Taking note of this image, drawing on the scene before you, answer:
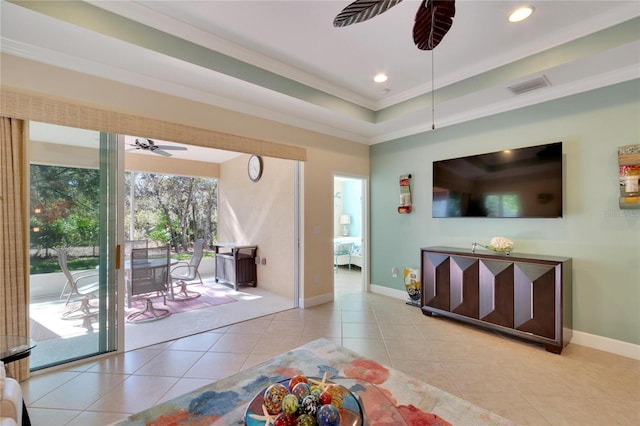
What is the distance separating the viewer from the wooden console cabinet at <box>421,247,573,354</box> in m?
2.77

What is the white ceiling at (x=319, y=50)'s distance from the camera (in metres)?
2.23

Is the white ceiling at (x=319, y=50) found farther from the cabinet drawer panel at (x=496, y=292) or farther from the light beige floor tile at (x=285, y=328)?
the light beige floor tile at (x=285, y=328)

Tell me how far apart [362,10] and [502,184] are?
285 centimetres

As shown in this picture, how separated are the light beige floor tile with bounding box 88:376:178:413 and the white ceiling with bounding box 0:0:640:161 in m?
2.74

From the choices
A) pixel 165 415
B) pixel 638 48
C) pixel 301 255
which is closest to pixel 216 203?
pixel 301 255

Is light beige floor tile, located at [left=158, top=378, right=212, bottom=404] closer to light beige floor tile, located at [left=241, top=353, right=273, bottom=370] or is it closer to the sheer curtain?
light beige floor tile, located at [left=241, top=353, right=273, bottom=370]

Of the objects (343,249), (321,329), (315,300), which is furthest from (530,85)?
(343,249)

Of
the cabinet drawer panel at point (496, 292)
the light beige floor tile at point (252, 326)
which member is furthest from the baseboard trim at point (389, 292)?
the light beige floor tile at point (252, 326)

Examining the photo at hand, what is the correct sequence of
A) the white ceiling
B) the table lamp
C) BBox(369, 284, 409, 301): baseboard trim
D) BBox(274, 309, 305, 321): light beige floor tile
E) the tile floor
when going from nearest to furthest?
1. the tile floor
2. the white ceiling
3. BBox(274, 309, 305, 321): light beige floor tile
4. BBox(369, 284, 409, 301): baseboard trim
5. the table lamp

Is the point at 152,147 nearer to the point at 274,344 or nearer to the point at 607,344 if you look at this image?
the point at 274,344

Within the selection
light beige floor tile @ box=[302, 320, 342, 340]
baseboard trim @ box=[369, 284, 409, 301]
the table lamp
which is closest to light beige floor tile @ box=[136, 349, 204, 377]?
light beige floor tile @ box=[302, 320, 342, 340]

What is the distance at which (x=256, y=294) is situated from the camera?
505cm

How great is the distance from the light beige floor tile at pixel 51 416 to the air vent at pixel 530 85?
4.83 meters

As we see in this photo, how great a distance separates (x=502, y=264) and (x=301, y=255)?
2.61 m
